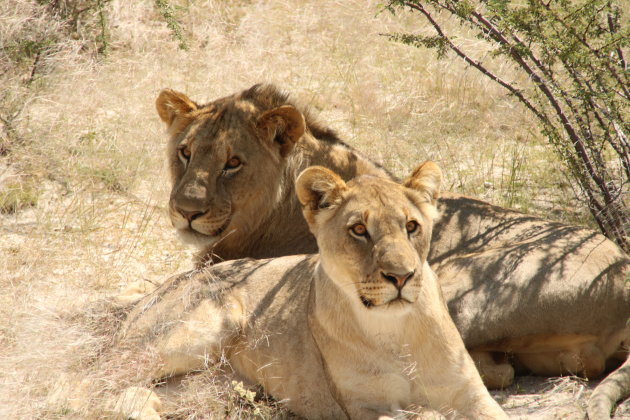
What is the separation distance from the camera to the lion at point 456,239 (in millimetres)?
4191

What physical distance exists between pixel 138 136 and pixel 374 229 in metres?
4.40

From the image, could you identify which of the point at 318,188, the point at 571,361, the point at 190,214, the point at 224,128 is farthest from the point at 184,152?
the point at 571,361

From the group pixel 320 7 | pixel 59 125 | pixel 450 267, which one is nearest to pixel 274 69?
pixel 320 7

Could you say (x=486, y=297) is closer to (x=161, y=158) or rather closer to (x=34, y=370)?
(x=34, y=370)

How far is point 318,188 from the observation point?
12.5 ft

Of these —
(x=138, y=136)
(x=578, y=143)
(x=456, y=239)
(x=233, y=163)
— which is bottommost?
(x=138, y=136)

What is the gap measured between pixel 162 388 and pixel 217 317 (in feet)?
1.54

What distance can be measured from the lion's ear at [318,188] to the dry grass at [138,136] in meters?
1.03

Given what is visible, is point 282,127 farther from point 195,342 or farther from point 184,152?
point 195,342

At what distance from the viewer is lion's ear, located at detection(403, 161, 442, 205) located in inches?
152

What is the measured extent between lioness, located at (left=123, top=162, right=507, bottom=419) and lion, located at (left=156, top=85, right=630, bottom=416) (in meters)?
0.55

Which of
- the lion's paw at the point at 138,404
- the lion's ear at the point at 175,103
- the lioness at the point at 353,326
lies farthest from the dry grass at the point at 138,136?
the lion's ear at the point at 175,103

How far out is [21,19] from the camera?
7.38 m

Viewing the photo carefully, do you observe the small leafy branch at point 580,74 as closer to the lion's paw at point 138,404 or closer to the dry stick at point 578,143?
the dry stick at point 578,143
